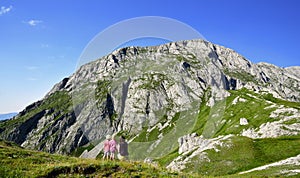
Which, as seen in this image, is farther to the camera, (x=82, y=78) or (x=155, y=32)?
(x=82, y=78)

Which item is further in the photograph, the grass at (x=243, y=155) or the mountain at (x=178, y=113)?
the grass at (x=243, y=155)

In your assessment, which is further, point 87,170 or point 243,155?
point 243,155

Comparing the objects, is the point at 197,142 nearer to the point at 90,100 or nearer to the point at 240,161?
the point at 240,161

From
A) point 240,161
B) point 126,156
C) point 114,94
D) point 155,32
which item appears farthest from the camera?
point 240,161

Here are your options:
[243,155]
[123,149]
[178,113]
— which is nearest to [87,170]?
[123,149]

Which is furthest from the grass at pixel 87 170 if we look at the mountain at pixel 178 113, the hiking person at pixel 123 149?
the hiking person at pixel 123 149

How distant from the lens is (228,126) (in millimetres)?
178125

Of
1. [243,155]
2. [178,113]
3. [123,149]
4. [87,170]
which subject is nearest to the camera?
[178,113]

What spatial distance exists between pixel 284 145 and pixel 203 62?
92.7 metres

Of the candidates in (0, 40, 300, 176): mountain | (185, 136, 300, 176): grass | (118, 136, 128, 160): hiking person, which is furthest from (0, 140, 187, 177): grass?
(185, 136, 300, 176): grass

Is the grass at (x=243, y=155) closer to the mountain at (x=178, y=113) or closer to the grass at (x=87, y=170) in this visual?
the mountain at (x=178, y=113)

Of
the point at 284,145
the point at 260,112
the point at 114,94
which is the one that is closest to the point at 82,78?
the point at 114,94

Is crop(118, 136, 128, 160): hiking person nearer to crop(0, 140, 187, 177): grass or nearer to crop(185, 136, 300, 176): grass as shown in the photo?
crop(0, 140, 187, 177): grass

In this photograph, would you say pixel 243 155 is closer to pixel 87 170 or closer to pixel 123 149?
pixel 123 149
